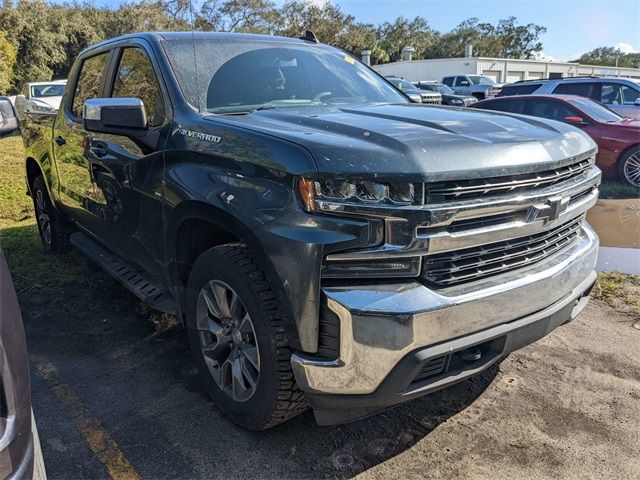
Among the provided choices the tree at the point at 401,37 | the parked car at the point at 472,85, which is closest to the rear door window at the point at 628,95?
the parked car at the point at 472,85

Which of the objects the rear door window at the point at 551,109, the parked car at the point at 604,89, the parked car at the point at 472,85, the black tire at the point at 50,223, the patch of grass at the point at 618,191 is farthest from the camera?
the parked car at the point at 472,85

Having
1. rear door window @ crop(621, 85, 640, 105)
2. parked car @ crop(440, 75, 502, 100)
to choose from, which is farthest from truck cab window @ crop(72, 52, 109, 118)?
parked car @ crop(440, 75, 502, 100)

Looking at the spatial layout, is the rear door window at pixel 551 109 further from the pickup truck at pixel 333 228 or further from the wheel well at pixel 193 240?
the wheel well at pixel 193 240

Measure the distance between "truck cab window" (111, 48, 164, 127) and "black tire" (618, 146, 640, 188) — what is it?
8227mm

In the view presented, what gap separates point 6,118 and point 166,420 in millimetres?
1726

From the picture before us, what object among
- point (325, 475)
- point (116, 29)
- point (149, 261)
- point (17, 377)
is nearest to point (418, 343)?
point (325, 475)

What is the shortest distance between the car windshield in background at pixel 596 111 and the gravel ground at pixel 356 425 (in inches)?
264

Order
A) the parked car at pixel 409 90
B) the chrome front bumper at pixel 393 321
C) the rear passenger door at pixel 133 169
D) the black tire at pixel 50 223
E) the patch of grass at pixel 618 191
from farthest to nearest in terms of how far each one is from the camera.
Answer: the patch of grass at pixel 618 191, the black tire at pixel 50 223, the parked car at pixel 409 90, the rear passenger door at pixel 133 169, the chrome front bumper at pixel 393 321

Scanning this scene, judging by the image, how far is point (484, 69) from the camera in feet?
147

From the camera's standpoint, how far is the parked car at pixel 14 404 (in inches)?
57.2

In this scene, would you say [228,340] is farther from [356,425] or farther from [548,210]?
[548,210]

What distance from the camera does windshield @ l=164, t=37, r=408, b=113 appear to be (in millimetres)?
3201

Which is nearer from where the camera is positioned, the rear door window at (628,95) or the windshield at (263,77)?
the windshield at (263,77)

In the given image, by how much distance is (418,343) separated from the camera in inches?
83.7
